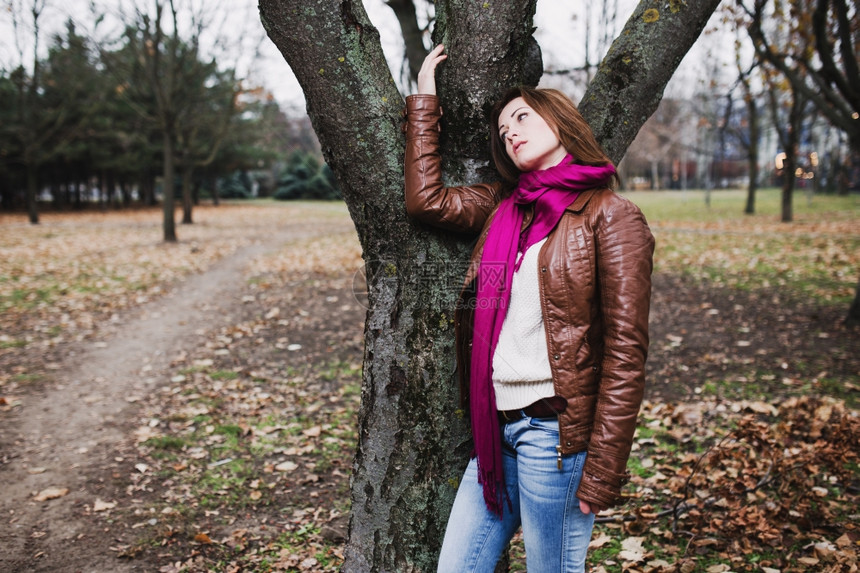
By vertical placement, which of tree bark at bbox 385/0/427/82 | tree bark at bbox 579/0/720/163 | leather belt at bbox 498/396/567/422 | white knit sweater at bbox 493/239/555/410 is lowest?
leather belt at bbox 498/396/567/422

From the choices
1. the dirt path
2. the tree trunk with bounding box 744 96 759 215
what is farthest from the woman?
the tree trunk with bounding box 744 96 759 215

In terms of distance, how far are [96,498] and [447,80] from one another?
133 inches

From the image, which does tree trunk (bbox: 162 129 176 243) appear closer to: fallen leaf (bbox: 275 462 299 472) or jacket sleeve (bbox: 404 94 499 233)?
fallen leaf (bbox: 275 462 299 472)

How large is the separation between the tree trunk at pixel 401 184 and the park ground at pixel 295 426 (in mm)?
1075

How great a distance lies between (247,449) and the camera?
432 cm

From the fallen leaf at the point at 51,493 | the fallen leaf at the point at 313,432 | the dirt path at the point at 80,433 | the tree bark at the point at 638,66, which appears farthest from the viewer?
the fallen leaf at the point at 313,432

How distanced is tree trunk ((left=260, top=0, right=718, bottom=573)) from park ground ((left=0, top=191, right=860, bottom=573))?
1.08 m

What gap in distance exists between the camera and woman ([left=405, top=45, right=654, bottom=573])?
5.51ft

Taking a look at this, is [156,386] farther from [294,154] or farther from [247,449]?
[294,154]

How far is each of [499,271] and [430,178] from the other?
0.45 metres

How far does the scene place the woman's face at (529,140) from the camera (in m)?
1.94

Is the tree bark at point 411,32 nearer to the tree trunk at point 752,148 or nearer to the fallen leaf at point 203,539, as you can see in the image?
the fallen leaf at point 203,539

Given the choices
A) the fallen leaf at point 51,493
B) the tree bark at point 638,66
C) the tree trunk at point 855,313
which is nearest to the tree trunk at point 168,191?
the fallen leaf at point 51,493

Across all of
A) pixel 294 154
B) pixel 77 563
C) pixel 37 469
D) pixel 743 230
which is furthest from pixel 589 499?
pixel 294 154
